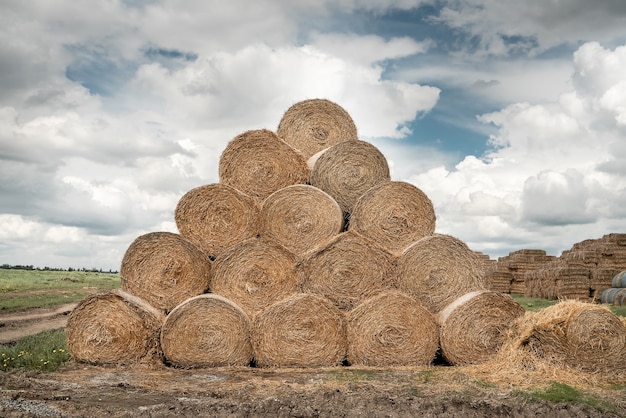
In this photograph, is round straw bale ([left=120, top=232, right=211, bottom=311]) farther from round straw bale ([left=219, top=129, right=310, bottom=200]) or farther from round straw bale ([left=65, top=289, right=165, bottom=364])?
round straw bale ([left=219, top=129, right=310, bottom=200])

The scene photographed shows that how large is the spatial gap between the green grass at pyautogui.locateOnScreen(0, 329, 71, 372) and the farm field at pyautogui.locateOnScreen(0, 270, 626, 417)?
10 cm

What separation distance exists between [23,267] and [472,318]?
194ft

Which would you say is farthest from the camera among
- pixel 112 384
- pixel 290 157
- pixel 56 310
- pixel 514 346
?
pixel 56 310

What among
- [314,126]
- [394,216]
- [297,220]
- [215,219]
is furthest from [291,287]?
[314,126]

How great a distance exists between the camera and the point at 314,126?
39.3 feet

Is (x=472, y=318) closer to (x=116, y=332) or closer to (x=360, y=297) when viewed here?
→ (x=360, y=297)

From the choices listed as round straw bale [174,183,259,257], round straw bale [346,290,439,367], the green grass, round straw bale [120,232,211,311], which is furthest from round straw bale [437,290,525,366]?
the green grass

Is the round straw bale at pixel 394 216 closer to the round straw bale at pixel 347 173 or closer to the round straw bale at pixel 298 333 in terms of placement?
the round straw bale at pixel 347 173

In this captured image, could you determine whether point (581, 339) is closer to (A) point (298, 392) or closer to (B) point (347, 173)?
(A) point (298, 392)

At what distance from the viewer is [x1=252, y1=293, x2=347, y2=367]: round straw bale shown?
28.8 feet

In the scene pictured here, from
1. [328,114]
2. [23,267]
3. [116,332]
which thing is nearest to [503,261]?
[328,114]

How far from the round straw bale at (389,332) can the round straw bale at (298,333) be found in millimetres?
330

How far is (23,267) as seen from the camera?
196 ft

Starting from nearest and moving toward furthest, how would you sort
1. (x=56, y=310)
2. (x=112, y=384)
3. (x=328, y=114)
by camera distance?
(x=112, y=384) → (x=328, y=114) → (x=56, y=310)
